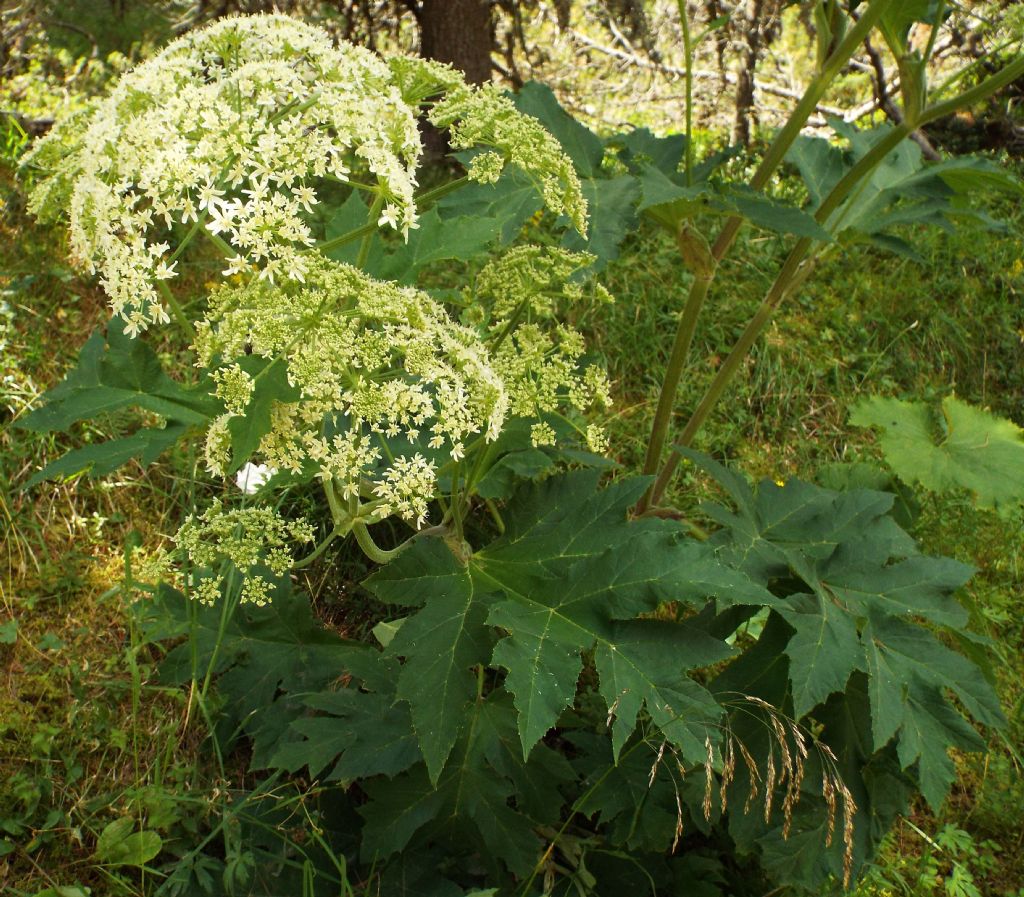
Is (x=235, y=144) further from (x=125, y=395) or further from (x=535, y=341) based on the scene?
(x=535, y=341)

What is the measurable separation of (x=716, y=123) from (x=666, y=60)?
1.46 m

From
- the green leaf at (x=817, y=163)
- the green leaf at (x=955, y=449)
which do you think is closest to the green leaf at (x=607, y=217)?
the green leaf at (x=817, y=163)

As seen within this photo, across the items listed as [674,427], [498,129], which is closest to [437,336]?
[498,129]

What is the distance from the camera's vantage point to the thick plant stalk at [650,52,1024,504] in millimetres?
2363

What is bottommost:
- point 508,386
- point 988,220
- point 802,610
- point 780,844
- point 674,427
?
point 780,844

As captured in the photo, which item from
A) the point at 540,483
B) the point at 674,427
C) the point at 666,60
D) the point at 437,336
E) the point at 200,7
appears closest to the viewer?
the point at 437,336

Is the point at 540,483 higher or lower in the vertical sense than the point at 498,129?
lower

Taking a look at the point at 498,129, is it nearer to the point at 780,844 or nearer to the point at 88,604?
the point at 780,844

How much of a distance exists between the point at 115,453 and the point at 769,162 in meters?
1.89

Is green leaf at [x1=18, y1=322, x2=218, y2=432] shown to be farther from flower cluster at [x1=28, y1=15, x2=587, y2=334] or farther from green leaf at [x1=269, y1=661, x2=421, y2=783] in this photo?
green leaf at [x1=269, y1=661, x2=421, y2=783]

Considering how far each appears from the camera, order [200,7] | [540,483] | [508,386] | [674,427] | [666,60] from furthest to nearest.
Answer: [666,60] < [200,7] < [674,427] < [540,483] < [508,386]

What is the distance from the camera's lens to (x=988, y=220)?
2932mm

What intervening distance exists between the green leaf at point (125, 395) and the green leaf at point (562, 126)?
49.6 inches

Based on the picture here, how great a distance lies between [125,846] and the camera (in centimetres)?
245
